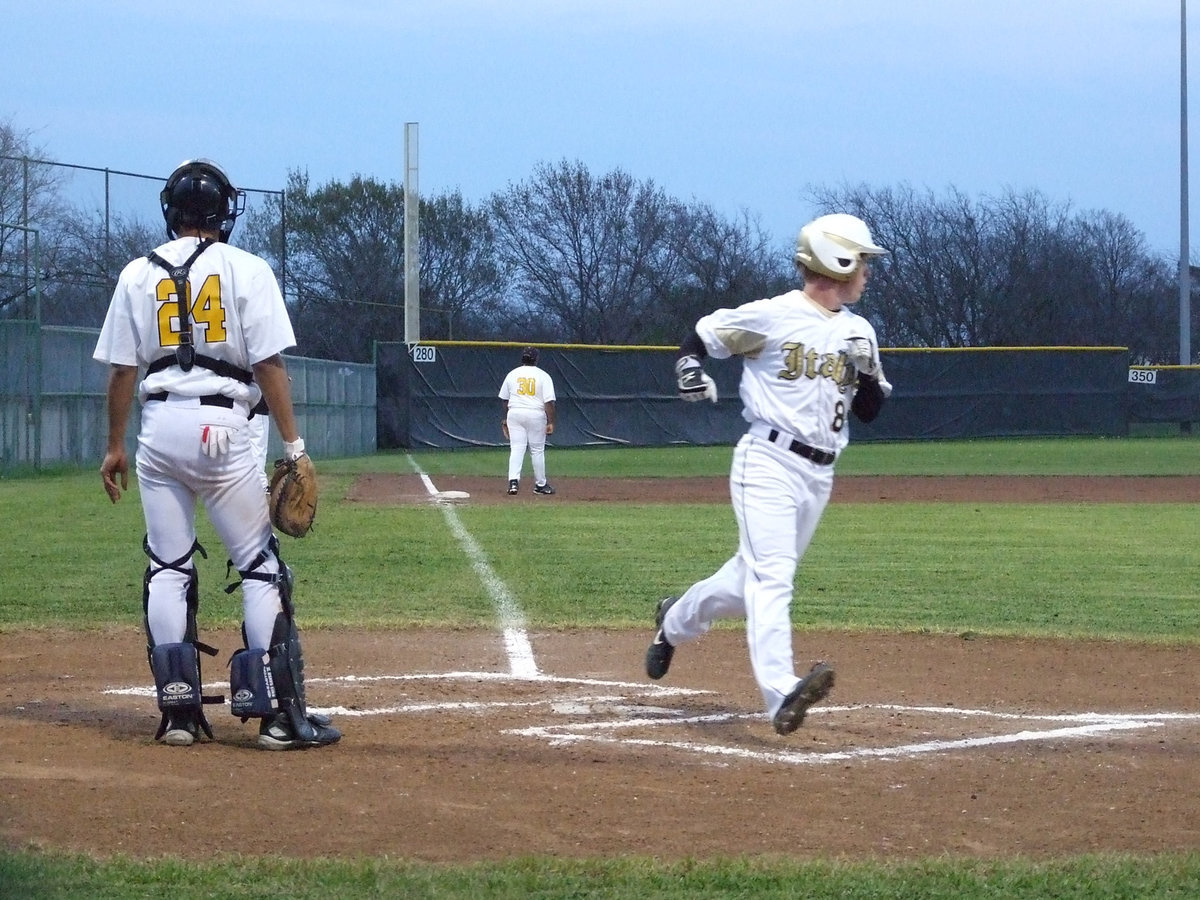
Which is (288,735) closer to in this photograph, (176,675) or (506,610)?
(176,675)

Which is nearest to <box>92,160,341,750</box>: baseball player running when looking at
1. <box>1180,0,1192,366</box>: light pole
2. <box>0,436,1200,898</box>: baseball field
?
<box>0,436,1200,898</box>: baseball field

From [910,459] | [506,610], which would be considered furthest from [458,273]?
[506,610]

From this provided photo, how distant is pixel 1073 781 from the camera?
189 inches

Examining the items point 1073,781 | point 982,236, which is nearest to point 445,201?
point 982,236

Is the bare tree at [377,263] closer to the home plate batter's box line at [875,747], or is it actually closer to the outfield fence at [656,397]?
the outfield fence at [656,397]

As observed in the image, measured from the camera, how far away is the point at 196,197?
17.1 ft

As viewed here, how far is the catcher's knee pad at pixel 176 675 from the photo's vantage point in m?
5.14

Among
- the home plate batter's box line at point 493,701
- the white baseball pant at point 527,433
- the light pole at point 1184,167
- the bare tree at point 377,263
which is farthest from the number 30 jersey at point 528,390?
the bare tree at point 377,263

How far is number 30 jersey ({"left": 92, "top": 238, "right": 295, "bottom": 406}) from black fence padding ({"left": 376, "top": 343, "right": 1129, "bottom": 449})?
28678 mm

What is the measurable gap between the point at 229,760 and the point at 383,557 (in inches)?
261

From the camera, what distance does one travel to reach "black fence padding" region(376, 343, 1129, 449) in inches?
1353

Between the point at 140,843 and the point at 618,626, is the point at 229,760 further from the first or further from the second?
the point at 618,626

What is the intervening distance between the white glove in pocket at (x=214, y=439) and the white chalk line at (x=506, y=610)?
2.20 meters

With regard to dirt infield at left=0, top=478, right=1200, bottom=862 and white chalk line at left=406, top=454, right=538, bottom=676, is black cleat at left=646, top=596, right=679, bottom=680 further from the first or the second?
white chalk line at left=406, top=454, right=538, bottom=676
